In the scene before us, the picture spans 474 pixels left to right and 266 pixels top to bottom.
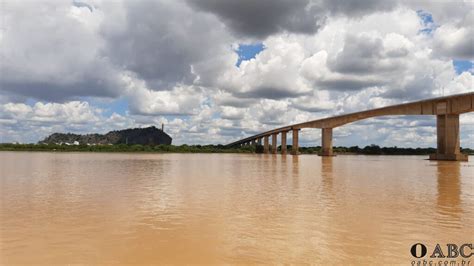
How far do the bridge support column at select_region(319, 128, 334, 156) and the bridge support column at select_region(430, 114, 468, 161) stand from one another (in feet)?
107

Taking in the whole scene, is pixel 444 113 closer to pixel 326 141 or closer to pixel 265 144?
pixel 326 141

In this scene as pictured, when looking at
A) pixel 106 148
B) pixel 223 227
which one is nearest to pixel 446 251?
pixel 223 227

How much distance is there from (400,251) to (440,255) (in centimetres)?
72

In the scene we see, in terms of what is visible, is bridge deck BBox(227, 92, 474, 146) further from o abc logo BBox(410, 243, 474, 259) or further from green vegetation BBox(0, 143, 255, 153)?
green vegetation BBox(0, 143, 255, 153)

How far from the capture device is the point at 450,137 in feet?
207

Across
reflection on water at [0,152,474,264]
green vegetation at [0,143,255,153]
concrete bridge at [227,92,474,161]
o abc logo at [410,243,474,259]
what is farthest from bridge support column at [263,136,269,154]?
o abc logo at [410,243,474,259]

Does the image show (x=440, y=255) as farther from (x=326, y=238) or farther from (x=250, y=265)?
(x=250, y=265)

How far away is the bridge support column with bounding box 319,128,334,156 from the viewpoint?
95.4m

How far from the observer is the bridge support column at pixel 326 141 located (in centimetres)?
9544

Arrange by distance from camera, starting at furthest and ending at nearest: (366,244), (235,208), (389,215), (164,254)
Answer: (235,208), (389,215), (366,244), (164,254)

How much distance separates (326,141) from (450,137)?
35.1m

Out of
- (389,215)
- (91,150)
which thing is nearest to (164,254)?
(389,215)

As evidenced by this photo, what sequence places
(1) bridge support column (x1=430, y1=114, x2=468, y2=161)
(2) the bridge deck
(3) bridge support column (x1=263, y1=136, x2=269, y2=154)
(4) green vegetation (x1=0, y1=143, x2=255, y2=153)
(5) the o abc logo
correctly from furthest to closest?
(3) bridge support column (x1=263, y1=136, x2=269, y2=154), (4) green vegetation (x1=0, y1=143, x2=255, y2=153), (1) bridge support column (x1=430, y1=114, x2=468, y2=161), (2) the bridge deck, (5) the o abc logo

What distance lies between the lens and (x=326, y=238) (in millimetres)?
8523
